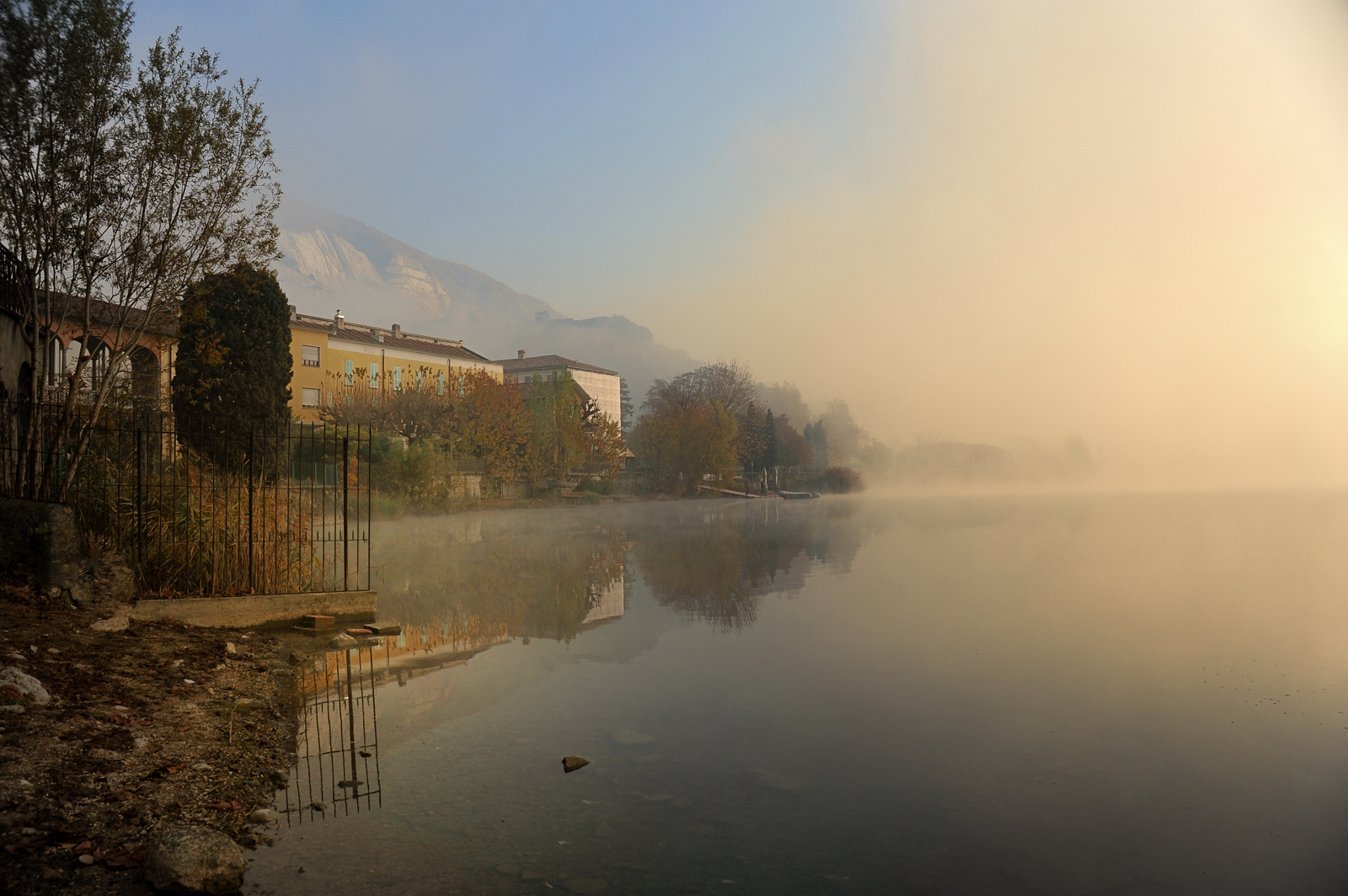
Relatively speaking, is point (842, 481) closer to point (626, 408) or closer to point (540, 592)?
point (626, 408)

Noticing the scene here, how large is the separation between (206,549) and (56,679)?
407cm

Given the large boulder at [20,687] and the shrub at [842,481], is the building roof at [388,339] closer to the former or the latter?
the shrub at [842,481]

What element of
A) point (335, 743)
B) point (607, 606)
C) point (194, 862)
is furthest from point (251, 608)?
point (194, 862)

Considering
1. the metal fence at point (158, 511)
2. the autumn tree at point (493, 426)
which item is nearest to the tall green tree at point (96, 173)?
the metal fence at point (158, 511)

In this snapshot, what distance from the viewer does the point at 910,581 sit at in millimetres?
14328

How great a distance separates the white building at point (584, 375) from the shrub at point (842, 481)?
72.0ft

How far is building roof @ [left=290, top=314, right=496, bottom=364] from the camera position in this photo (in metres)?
52.9

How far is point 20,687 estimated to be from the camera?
4953 millimetres

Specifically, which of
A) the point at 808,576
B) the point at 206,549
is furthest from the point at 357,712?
the point at 808,576

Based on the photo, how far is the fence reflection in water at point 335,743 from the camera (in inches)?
181

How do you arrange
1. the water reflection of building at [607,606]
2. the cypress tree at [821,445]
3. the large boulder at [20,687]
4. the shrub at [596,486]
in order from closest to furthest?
the large boulder at [20,687] < the water reflection of building at [607,606] < the shrub at [596,486] < the cypress tree at [821,445]

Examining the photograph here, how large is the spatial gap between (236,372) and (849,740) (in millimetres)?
13631

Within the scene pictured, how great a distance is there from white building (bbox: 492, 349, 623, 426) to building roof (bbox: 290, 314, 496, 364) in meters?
12.2

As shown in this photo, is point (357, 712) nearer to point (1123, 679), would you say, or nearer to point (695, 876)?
point (695, 876)
